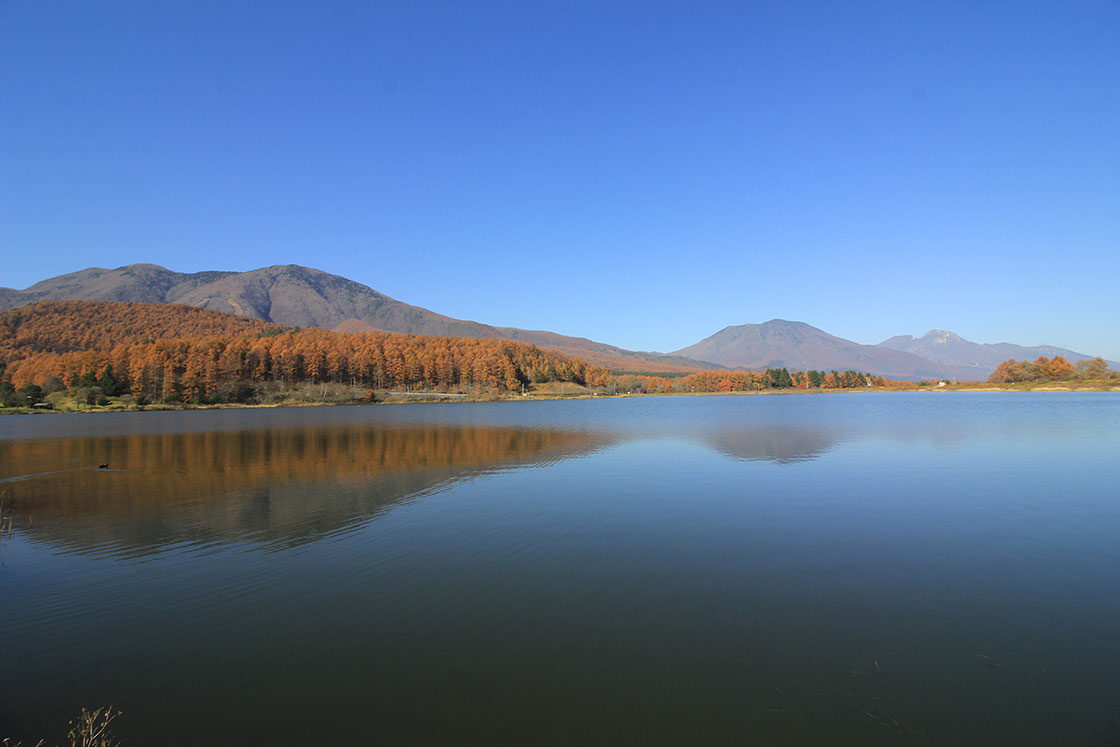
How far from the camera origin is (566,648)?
7.49m

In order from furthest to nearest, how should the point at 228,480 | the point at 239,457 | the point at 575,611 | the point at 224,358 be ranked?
the point at 224,358 → the point at 239,457 → the point at 228,480 → the point at 575,611

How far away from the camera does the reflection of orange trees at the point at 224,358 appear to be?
105938 mm

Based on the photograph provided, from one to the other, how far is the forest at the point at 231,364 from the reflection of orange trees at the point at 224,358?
28 centimetres

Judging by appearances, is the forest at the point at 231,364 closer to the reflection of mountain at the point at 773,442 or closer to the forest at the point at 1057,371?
the forest at the point at 1057,371

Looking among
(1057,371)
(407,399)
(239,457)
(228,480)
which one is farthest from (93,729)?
(1057,371)

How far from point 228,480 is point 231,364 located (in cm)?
10762

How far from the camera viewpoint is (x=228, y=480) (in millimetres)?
21844

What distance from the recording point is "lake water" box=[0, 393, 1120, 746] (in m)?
5.97

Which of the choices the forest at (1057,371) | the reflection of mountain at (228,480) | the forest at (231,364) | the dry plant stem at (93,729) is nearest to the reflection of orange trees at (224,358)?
the forest at (231,364)

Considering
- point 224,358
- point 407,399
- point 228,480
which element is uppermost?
point 224,358

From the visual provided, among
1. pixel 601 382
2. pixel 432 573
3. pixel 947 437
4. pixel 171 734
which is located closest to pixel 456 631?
pixel 432 573

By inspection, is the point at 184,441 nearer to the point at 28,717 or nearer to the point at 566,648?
the point at 28,717

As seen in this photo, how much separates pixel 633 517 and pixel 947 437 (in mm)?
28342

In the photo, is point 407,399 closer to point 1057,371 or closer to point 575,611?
point 575,611
